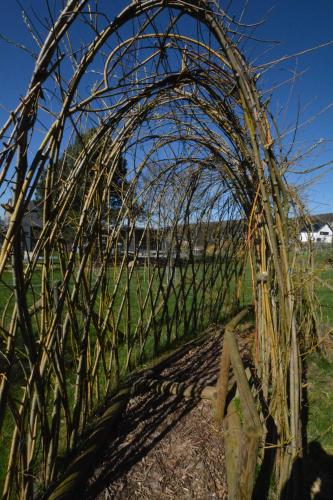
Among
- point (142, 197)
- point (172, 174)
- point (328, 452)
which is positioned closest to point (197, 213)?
point (172, 174)

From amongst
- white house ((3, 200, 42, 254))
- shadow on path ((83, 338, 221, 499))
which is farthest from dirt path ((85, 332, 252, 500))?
white house ((3, 200, 42, 254))

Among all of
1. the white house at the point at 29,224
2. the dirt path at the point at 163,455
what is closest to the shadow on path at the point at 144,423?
the dirt path at the point at 163,455

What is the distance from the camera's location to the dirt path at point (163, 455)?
69.3 inches

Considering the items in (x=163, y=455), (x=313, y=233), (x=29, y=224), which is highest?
(x=313, y=233)

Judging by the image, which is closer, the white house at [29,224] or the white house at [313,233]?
the white house at [29,224]

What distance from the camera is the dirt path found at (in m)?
1.76

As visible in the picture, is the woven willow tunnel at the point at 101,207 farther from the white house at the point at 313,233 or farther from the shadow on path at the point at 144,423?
the white house at the point at 313,233

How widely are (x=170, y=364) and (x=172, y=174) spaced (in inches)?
76.9

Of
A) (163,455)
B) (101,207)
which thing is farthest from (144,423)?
(101,207)

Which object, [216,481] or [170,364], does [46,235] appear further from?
[170,364]

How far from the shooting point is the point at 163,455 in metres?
2.01

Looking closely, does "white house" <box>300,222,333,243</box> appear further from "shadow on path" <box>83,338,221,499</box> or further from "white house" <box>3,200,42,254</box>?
"white house" <box>3,200,42,254</box>

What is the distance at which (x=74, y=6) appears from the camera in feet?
3.44

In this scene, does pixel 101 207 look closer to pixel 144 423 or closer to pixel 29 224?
pixel 29 224
